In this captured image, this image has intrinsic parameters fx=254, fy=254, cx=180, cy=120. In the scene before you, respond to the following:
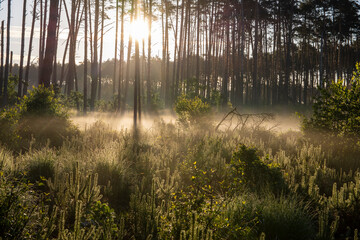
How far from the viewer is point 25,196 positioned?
3.03m

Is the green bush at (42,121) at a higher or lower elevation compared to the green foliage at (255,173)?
higher

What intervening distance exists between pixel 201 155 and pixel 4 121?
5.01 metres

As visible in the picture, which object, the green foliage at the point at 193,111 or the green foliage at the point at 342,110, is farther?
the green foliage at the point at 193,111

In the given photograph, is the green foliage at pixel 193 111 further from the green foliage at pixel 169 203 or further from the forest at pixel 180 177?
the green foliage at pixel 169 203

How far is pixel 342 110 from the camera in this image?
622 cm

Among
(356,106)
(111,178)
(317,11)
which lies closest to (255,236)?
(111,178)

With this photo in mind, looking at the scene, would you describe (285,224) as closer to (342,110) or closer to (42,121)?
(342,110)

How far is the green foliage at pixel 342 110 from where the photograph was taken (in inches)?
233

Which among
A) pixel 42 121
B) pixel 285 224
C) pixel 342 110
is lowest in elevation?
pixel 285 224

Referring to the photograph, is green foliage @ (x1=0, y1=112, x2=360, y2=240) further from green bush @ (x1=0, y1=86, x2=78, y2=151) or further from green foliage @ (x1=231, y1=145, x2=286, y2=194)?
green bush @ (x1=0, y1=86, x2=78, y2=151)

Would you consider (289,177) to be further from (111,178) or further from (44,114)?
(44,114)

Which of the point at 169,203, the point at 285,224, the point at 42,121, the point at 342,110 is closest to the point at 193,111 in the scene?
the point at 42,121

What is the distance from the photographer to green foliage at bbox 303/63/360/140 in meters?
5.93

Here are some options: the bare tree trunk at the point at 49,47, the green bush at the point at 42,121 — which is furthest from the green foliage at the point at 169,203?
the bare tree trunk at the point at 49,47
